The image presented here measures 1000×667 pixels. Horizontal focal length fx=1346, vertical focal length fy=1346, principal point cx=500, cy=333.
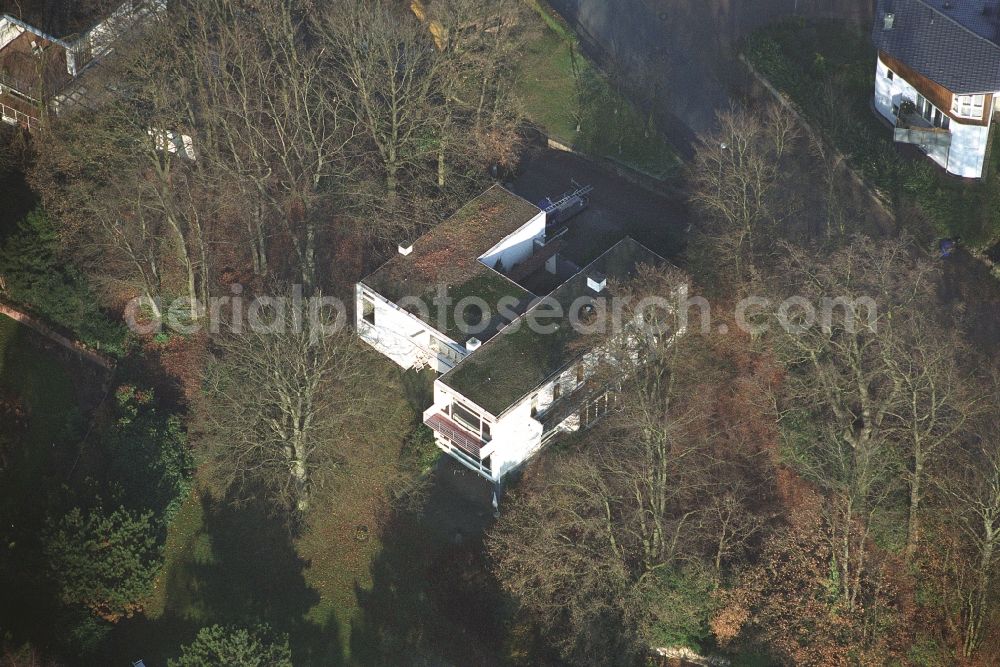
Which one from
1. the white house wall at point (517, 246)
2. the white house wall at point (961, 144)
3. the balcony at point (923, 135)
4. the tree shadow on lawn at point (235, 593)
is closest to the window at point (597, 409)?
the white house wall at point (517, 246)

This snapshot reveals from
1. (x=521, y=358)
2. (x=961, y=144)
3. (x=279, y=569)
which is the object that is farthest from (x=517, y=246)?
(x=961, y=144)

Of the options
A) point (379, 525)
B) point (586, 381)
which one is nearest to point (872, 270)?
point (586, 381)

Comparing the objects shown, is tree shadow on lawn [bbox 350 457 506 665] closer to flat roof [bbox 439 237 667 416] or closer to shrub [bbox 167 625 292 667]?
shrub [bbox 167 625 292 667]

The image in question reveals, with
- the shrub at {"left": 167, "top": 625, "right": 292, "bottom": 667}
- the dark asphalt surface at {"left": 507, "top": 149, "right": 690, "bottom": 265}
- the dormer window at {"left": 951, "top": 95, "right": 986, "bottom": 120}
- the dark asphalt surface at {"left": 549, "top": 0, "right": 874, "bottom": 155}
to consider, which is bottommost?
the shrub at {"left": 167, "top": 625, "right": 292, "bottom": 667}

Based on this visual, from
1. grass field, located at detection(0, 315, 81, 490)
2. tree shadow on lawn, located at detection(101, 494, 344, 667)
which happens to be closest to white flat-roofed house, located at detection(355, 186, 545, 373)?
tree shadow on lawn, located at detection(101, 494, 344, 667)

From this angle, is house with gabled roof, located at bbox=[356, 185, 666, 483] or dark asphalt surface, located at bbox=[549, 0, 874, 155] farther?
dark asphalt surface, located at bbox=[549, 0, 874, 155]

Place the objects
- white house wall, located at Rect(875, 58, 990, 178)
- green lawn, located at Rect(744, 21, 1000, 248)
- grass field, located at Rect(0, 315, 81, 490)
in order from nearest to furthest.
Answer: grass field, located at Rect(0, 315, 81, 490)
green lawn, located at Rect(744, 21, 1000, 248)
white house wall, located at Rect(875, 58, 990, 178)

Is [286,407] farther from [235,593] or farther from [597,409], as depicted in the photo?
[597,409]
